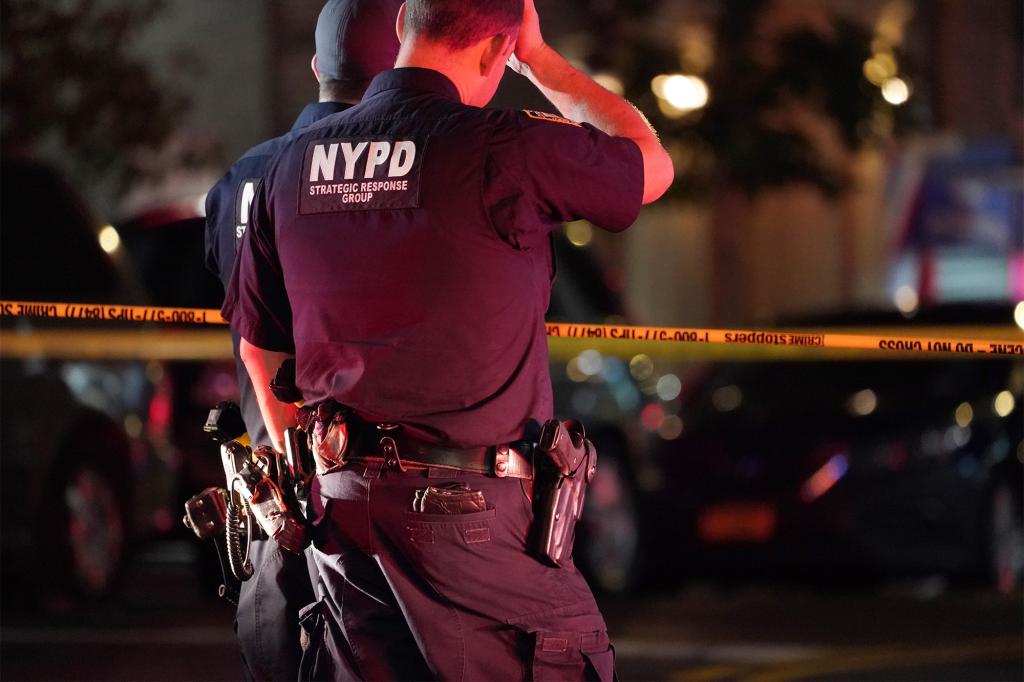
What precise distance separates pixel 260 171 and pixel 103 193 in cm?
1352

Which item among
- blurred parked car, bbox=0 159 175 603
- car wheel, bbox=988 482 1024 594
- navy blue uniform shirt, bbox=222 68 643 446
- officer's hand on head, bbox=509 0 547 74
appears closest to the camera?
navy blue uniform shirt, bbox=222 68 643 446

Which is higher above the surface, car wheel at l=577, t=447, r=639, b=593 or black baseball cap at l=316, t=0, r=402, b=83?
black baseball cap at l=316, t=0, r=402, b=83

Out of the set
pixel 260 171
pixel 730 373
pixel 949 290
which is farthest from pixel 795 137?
pixel 260 171

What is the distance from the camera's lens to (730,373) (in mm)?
10453

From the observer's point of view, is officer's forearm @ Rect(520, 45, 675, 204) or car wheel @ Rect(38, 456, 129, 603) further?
car wheel @ Rect(38, 456, 129, 603)

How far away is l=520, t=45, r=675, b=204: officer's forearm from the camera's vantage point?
383 centimetres

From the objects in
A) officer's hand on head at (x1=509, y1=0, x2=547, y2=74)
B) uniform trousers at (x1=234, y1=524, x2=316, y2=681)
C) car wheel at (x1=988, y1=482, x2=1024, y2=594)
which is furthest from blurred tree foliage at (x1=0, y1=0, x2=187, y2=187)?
officer's hand on head at (x1=509, y1=0, x2=547, y2=74)

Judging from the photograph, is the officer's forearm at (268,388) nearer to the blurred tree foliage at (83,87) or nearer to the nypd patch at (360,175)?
the nypd patch at (360,175)

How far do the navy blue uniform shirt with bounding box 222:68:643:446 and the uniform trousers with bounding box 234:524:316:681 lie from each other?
0.58 metres

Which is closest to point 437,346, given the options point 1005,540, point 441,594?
point 441,594

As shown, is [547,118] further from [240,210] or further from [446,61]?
[240,210]

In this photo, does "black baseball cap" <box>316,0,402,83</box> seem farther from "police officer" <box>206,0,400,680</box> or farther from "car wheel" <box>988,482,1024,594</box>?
"car wheel" <box>988,482,1024,594</box>

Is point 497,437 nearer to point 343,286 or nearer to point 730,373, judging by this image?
point 343,286

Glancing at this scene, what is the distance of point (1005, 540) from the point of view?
9.65m
